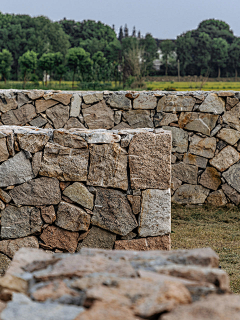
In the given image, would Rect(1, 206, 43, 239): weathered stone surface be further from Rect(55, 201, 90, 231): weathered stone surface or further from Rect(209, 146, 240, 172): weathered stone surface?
Rect(209, 146, 240, 172): weathered stone surface

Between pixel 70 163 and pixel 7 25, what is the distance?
147 ft

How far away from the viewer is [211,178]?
610cm

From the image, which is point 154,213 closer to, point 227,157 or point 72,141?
point 72,141

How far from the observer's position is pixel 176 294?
1.21m

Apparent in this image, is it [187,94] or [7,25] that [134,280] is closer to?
[187,94]

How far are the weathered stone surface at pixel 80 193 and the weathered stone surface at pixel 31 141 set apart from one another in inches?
17.6

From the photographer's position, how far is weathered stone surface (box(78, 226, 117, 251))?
3.21 meters

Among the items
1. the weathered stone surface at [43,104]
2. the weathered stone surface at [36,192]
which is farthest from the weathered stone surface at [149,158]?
the weathered stone surface at [43,104]

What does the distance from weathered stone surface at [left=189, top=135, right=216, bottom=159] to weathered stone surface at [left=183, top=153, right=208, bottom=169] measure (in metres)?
0.07

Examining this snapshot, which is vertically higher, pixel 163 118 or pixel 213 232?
pixel 163 118

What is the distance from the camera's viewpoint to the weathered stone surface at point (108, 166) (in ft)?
10.2

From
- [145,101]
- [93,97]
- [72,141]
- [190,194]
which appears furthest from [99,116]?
[72,141]

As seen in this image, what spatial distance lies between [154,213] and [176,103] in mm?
3271

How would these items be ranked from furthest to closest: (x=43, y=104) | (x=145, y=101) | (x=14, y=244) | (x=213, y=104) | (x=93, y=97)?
1. (x=43, y=104)
2. (x=93, y=97)
3. (x=145, y=101)
4. (x=213, y=104)
5. (x=14, y=244)
